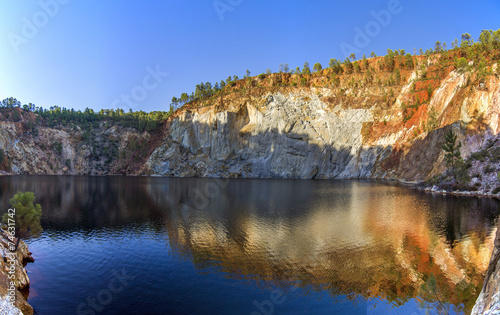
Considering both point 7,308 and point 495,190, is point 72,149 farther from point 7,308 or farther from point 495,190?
point 495,190

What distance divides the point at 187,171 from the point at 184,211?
250 ft

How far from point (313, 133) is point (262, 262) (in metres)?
83.0

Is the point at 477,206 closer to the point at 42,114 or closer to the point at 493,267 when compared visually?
the point at 493,267

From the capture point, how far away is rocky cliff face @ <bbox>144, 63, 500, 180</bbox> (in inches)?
2982

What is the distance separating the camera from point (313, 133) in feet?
317

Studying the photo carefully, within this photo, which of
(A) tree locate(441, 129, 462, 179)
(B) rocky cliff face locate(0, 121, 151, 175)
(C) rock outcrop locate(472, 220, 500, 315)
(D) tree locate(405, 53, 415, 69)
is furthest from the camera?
(B) rocky cliff face locate(0, 121, 151, 175)

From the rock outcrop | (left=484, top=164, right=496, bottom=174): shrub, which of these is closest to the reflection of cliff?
the rock outcrop

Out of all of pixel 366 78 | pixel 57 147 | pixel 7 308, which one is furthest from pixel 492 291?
pixel 57 147

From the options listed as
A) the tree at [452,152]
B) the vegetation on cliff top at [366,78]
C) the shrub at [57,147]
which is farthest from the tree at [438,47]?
the shrub at [57,147]

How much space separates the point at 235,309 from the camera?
12578 millimetres

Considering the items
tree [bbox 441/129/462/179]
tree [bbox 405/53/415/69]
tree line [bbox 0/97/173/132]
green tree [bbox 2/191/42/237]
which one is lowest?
green tree [bbox 2/191/42/237]

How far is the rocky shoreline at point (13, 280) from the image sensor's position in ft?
34.8

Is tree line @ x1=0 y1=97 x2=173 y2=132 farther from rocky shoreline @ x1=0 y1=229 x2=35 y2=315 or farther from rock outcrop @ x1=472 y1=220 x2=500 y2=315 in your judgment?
rock outcrop @ x1=472 y1=220 x2=500 y2=315

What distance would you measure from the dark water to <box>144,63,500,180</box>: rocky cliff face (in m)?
46.6
